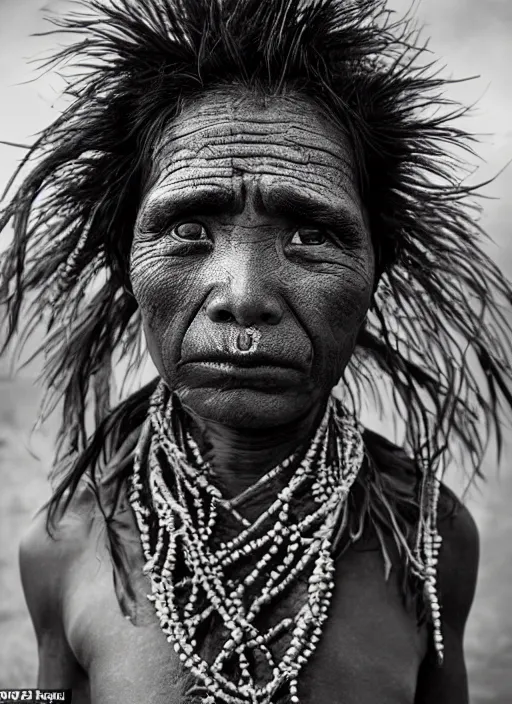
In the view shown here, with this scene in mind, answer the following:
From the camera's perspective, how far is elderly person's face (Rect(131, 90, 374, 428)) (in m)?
1.74

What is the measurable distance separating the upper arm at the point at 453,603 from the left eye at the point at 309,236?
0.74 meters

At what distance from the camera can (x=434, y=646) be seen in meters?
2.06

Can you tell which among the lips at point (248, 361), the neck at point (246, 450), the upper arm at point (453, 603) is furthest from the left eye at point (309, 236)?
the upper arm at point (453, 603)

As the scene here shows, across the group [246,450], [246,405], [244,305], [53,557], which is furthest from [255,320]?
[53,557]

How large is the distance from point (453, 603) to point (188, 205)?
1040 millimetres

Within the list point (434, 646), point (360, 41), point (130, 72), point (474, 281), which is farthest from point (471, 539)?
point (130, 72)

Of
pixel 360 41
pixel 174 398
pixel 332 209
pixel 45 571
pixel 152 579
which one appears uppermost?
pixel 360 41

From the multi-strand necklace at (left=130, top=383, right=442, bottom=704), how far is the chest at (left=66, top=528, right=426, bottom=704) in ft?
0.13

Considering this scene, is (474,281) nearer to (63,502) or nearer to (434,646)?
(434,646)

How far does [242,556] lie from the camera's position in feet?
6.34

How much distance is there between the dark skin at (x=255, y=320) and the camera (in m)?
1.75

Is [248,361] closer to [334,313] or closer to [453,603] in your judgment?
[334,313]

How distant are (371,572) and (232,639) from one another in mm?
323

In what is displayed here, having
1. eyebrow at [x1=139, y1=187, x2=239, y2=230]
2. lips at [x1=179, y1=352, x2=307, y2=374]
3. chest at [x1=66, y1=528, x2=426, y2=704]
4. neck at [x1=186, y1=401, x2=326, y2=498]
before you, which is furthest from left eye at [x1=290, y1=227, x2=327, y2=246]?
chest at [x1=66, y1=528, x2=426, y2=704]
